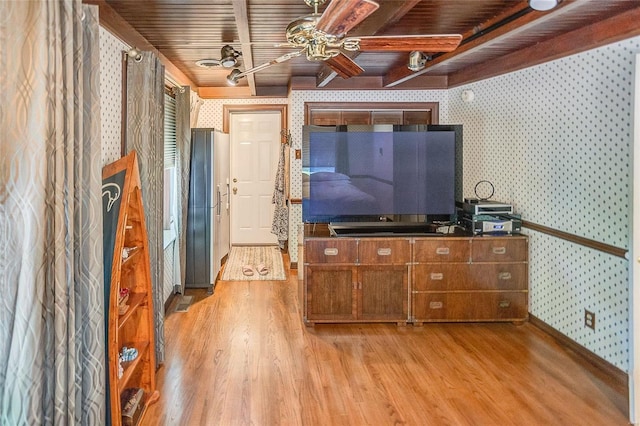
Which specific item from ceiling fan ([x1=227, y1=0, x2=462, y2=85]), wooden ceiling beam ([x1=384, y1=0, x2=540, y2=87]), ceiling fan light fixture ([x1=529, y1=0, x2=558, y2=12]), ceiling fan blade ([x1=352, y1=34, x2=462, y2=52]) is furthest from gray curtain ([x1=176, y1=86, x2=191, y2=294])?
ceiling fan light fixture ([x1=529, y1=0, x2=558, y2=12])

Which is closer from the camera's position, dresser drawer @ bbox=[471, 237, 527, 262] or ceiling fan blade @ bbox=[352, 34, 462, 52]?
ceiling fan blade @ bbox=[352, 34, 462, 52]

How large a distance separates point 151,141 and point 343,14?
1.59 metres

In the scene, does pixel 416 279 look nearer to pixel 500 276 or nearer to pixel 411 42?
pixel 500 276

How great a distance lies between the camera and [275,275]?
5.14 meters

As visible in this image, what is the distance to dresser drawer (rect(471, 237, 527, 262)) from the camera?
11.6 feet

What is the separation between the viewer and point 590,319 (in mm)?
2939

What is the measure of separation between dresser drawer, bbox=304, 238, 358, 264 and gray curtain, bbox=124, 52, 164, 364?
3.75 ft

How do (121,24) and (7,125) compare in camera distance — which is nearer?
(7,125)

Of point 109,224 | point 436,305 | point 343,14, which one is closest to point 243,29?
point 343,14

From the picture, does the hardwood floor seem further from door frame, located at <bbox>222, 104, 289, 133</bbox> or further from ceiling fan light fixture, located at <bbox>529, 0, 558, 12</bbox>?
door frame, located at <bbox>222, 104, 289, 133</bbox>

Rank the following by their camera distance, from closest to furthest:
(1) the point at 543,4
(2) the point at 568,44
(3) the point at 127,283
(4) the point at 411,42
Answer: (1) the point at 543,4 → (4) the point at 411,42 → (3) the point at 127,283 → (2) the point at 568,44

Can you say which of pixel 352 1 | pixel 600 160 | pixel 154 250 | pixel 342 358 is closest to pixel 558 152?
pixel 600 160

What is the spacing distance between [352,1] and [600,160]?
2166 mm

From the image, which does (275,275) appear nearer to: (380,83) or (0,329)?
(380,83)
